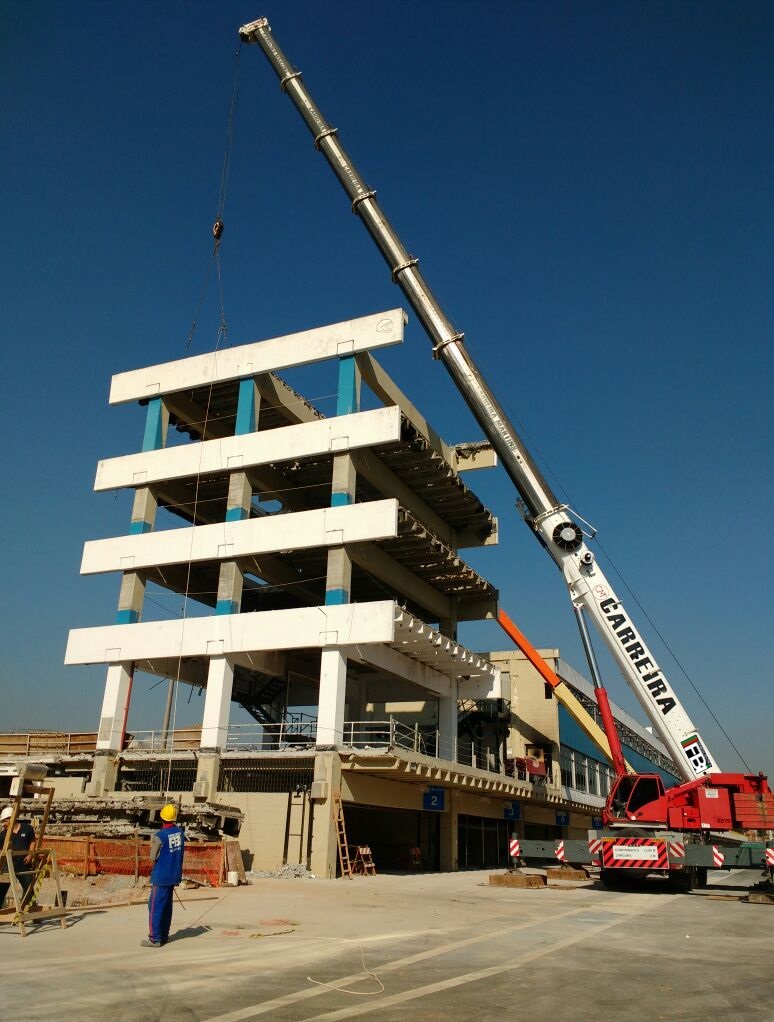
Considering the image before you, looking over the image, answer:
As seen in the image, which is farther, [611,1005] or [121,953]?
[121,953]

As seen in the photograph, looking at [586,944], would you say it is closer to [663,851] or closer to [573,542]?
[663,851]

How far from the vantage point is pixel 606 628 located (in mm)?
24422

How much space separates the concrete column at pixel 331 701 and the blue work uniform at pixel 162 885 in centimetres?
1711

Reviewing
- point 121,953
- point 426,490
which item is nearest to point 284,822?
point 426,490

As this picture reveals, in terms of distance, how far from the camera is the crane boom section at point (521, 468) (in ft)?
74.9

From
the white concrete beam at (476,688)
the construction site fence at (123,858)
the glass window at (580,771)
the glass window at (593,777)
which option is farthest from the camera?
the glass window at (593,777)

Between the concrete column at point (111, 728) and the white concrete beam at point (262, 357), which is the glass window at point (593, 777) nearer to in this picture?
the concrete column at point (111, 728)

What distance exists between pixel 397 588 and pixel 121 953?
25.8m

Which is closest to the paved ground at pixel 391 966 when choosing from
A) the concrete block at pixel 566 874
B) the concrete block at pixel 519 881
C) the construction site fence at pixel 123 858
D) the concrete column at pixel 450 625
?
the construction site fence at pixel 123 858

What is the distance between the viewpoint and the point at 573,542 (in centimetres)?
2553

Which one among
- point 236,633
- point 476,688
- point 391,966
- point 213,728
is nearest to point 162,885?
point 391,966

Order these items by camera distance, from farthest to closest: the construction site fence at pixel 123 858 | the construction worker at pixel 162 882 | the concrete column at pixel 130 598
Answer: the concrete column at pixel 130 598 < the construction site fence at pixel 123 858 < the construction worker at pixel 162 882

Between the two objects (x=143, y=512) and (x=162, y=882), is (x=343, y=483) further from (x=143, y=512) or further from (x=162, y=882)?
(x=162, y=882)

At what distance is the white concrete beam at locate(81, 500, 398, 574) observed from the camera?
2881cm
